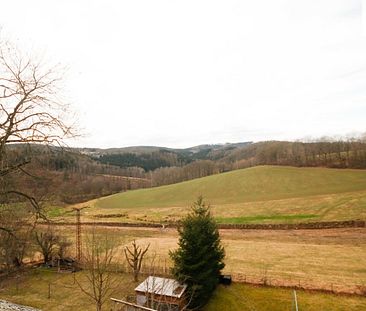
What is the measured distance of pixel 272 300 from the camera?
22562mm

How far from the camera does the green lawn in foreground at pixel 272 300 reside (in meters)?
21.0

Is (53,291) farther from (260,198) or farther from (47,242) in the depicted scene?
(260,198)

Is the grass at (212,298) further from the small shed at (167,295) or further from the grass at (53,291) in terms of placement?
the small shed at (167,295)

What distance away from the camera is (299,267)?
29.9 metres

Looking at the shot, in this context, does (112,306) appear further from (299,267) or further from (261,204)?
(261,204)

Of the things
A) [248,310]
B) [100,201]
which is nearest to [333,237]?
[248,310]

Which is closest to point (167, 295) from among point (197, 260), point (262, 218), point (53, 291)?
point (197, 260)

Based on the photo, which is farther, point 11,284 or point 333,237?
point 333,237

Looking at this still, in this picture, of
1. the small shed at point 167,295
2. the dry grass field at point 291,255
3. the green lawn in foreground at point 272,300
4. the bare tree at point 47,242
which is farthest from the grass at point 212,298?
the bare tree at point 47,242

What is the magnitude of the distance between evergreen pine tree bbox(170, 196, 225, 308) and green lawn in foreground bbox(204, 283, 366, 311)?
129cm

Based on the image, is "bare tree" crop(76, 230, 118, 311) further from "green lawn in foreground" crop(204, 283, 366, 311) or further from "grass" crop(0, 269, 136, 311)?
"green lawn in foreground" crop(204, 283, 366, 311)

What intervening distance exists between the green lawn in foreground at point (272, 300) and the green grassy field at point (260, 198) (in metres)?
27.0

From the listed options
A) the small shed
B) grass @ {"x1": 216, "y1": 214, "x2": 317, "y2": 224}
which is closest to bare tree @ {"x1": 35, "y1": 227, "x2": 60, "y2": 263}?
the small shed

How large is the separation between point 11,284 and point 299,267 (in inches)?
1106
